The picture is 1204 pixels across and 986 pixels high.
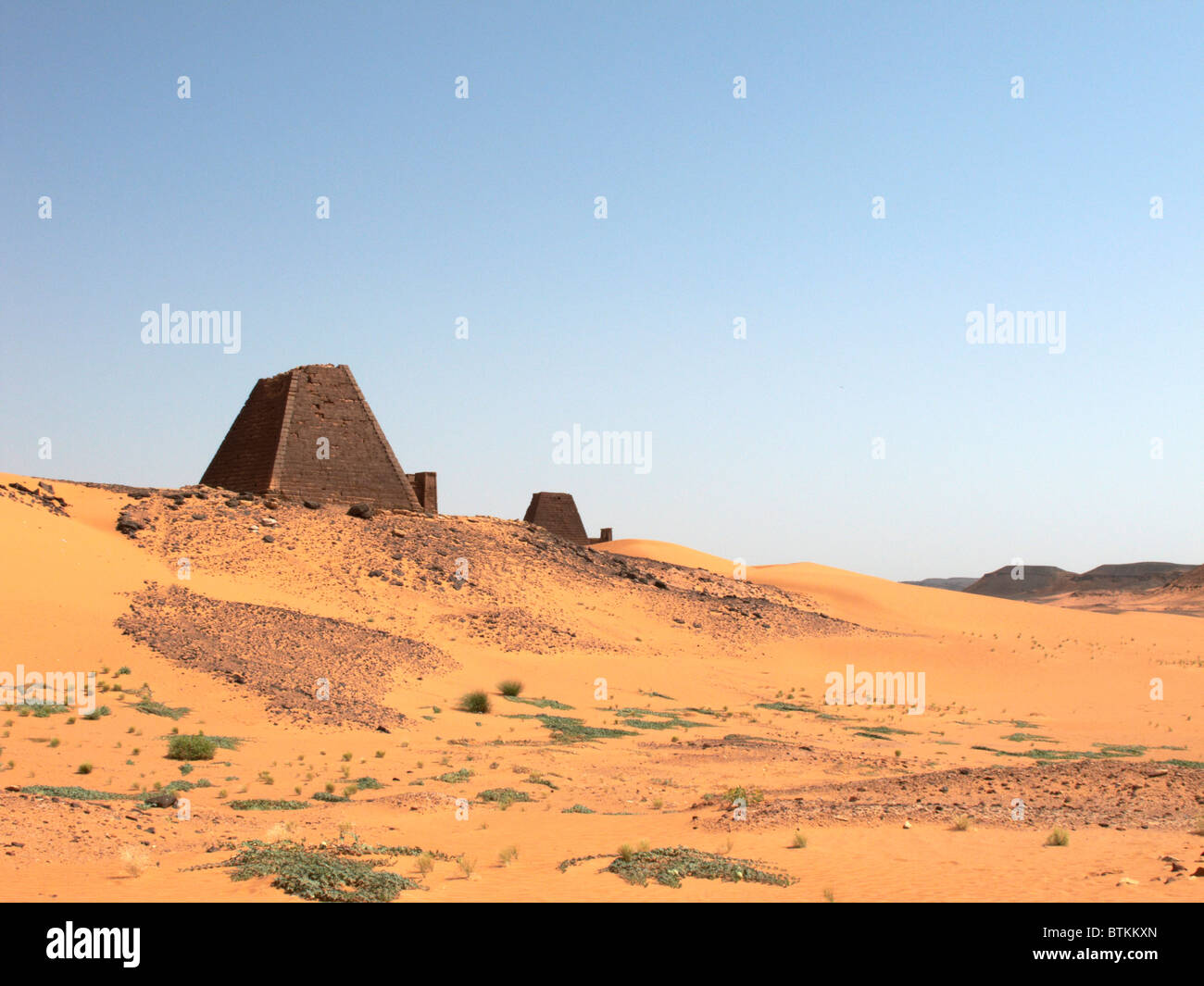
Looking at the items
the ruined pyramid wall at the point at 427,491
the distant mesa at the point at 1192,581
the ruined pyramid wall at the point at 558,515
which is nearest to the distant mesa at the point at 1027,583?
the distant mesa at the point at 1192,581

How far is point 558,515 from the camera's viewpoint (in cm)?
4347

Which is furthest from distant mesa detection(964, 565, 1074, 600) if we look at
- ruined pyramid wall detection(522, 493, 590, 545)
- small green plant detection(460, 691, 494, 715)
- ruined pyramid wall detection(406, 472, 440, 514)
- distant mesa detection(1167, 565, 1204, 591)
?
small green plant detection(460, 691, 494, 715)

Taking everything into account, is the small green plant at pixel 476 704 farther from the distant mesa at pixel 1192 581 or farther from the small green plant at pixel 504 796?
the distant mesa at pixel 1192 581

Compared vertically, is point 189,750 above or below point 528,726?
above

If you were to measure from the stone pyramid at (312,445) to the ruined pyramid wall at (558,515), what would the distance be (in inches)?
587

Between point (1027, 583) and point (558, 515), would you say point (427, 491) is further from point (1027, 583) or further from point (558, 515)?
point (1027, 583)

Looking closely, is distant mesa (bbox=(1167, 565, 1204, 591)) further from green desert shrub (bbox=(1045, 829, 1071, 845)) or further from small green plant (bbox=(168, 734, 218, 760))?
small green plant (bbox=(168, 734, 218, 760))

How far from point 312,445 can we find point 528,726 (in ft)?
45.3

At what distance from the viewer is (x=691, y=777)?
12.4m

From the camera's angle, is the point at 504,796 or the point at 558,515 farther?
the point at 558,515

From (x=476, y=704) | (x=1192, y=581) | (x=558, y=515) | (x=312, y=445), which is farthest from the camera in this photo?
(x=1192, y=581)

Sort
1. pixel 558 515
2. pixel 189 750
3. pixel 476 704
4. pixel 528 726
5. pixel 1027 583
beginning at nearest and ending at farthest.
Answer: pixel 189 750 < pixel 528 726 < pixel 476 704 < pixel 558 515 < pixel 1027 583

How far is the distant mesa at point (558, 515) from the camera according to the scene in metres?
43.2

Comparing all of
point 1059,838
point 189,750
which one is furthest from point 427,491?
point 1059,838
